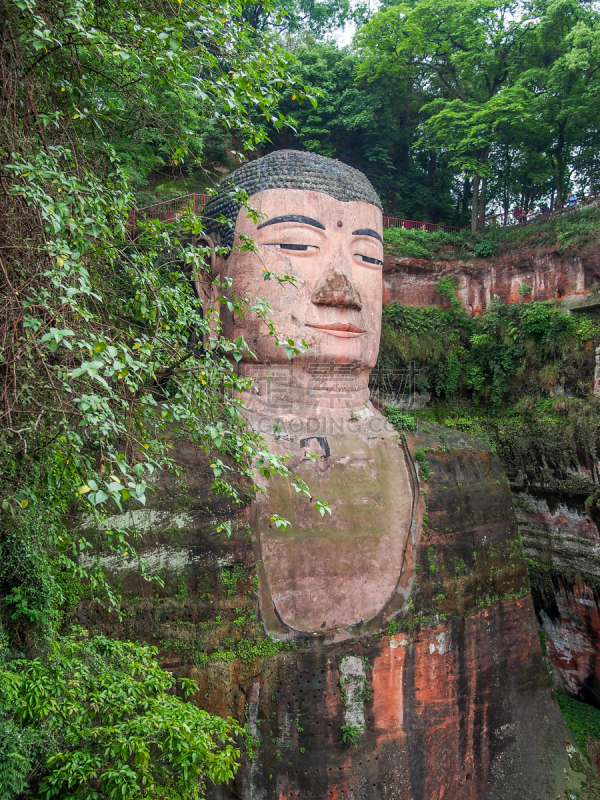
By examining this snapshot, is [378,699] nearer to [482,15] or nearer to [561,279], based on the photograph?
[561,279]

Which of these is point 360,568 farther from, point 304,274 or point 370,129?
point 370,129

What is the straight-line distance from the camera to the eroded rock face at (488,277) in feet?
41.7

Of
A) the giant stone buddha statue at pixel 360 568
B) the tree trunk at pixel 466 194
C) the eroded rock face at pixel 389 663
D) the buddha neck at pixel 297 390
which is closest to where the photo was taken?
the eroded rock face at pixel 389 663

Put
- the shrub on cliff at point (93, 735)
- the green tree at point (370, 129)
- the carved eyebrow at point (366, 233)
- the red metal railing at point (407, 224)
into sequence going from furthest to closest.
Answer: the green tree at point (370, 129) → the red metal railing at point (407, 224) → the carved eyebrow at point (366, 233) → the shrub on cliff at point (93, 735)

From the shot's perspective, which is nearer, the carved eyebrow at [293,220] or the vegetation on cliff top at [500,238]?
the carved eyebrow at [293,220]

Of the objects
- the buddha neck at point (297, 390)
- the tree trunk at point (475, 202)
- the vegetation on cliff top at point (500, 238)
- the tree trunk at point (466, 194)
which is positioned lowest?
the buddha neck at point (297, 390)

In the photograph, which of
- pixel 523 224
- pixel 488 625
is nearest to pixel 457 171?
pixel 523 224

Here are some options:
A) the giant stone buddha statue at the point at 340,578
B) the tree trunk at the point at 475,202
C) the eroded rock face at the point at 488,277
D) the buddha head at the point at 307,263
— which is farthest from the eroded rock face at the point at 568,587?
the tree trunk at the point at 475,202

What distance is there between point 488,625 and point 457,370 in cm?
711

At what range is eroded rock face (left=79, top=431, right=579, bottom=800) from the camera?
18.0ft

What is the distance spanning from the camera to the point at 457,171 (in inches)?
845

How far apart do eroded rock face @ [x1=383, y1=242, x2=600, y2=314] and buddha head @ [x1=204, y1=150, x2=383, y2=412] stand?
6.37 metres

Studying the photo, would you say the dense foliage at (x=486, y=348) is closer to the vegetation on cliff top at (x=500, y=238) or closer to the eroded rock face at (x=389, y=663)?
the vegetation on cliff top at (x=500, y=238)

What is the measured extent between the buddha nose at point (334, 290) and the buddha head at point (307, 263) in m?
0.01
